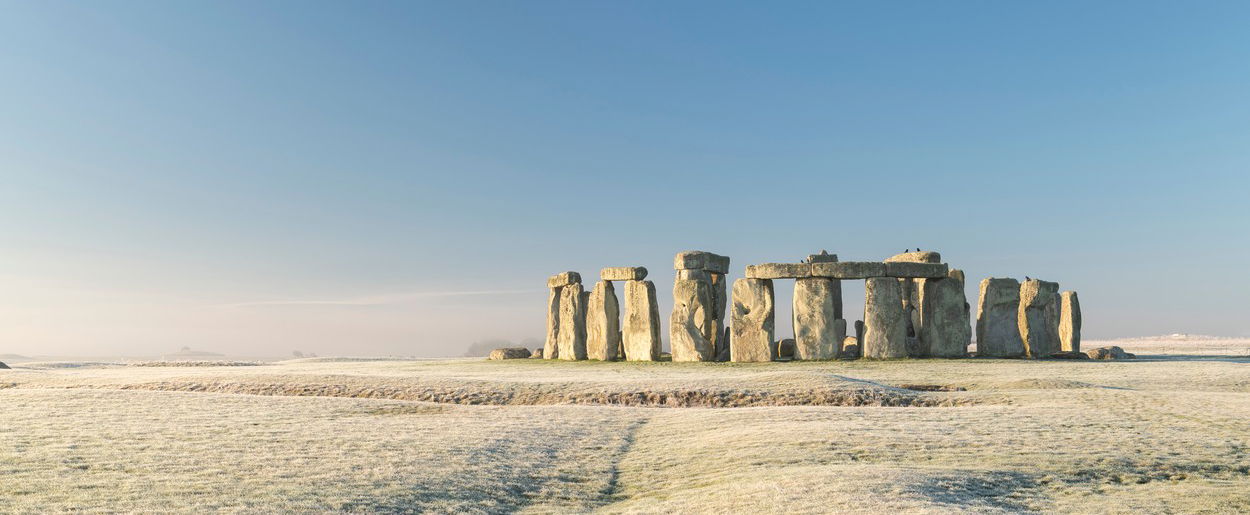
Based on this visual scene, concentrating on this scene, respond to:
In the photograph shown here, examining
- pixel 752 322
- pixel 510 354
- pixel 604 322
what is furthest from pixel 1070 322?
pixel 510 354

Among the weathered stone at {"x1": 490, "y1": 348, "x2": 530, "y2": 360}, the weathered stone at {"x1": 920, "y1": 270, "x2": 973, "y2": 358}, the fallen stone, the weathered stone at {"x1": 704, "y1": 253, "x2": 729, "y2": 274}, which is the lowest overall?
the fallen stone

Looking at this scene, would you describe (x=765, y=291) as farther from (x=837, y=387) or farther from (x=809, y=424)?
(x=809, y=424)

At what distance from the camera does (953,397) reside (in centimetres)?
1823

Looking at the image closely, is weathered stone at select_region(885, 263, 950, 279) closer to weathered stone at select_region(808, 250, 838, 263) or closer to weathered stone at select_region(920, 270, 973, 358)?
weathered stone at select_region(920, 270, 973, 358)

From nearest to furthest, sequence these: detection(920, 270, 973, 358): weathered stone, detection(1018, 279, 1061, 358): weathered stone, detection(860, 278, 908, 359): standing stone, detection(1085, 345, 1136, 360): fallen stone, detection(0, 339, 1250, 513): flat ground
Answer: detection(0, 339, 1250, 513): flat ground
detection(860, 278, 908, 359): standing stone
detection(920, 270, 973, 358): weathered stone
detection(1018, 279, 1061, 358): weathered stone
detection(1085, 345, 1136, 360): fallen stone

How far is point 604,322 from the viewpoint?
104 ft

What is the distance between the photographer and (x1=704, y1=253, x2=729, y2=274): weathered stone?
3081cm

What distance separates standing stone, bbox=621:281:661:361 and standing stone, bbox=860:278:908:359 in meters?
7.02

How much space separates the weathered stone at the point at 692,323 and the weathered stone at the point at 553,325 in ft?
19.4

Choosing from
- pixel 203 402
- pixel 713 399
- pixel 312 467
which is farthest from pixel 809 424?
pixel 203 402

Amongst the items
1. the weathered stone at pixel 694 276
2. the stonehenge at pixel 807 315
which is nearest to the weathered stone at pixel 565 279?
the stonehenge at pixel 807 315

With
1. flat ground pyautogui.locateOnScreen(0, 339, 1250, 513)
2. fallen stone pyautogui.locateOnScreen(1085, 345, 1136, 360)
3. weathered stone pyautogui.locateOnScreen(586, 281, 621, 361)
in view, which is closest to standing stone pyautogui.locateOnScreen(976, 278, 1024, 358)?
fallen stone pyautogui.locateOnScreen(1085, 345, 1136, 360)

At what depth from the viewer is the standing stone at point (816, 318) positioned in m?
28.4

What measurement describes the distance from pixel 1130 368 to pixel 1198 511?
1809 centimetres
